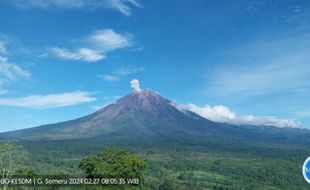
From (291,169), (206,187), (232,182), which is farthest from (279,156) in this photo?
(206,187)

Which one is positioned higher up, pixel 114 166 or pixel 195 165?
pixel 114 166

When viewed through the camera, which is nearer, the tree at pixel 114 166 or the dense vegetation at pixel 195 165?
the tree at pixel 114 166

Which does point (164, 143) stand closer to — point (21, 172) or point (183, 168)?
point (183, 168)

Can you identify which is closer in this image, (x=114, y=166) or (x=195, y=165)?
(x=114, y=166)

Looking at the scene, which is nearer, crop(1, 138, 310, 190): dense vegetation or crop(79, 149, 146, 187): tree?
crop(79, 149, 146, 187): tree
